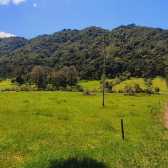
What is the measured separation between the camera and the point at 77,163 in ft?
36.5

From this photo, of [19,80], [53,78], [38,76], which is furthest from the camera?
[19,80]

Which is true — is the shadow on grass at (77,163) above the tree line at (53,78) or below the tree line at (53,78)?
below

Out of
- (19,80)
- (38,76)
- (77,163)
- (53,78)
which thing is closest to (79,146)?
(77,163)

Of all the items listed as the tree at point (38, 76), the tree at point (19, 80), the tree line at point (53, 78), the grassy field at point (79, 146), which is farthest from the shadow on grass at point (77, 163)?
the tree at point (19, 80)

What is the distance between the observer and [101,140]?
→ 51.3 feet

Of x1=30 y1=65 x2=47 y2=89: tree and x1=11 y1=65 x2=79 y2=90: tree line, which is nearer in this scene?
x1=30 y1=65 x2=47 y2=89: tree

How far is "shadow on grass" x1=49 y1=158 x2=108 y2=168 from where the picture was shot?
10.8 meters

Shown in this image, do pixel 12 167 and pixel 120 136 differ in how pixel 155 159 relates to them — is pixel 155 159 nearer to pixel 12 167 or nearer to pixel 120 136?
pixel 120 136

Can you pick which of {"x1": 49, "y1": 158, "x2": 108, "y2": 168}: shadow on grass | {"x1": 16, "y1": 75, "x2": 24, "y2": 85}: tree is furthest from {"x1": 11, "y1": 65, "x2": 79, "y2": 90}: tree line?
{"x1": 49, "y1": 158, "x2": 108, "y2": 168}: shadow on grass

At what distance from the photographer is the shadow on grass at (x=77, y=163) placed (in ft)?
35.3

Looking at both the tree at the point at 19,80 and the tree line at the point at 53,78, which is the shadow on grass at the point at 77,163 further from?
the tree at the point at 19,80

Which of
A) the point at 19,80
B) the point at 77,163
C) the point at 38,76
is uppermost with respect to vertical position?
the point at 38,76

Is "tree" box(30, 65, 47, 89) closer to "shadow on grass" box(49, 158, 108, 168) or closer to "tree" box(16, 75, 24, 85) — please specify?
"tree" box(16, 75, 24, 85)

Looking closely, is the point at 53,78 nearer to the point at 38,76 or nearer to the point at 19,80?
the point at 38,76
